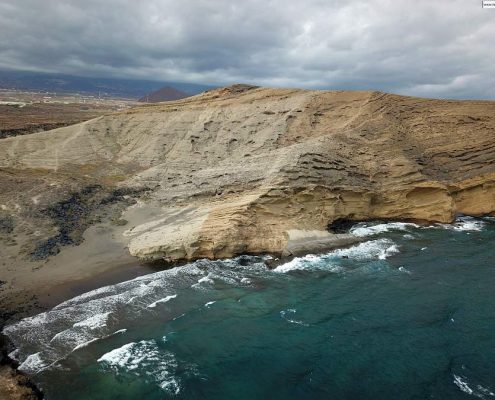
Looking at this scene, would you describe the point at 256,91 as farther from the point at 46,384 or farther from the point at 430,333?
the point at 46,384

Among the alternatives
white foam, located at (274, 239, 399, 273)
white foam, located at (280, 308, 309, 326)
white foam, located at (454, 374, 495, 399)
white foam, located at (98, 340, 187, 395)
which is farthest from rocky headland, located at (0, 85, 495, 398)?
white foam, located at (454, 374, 495, 399)

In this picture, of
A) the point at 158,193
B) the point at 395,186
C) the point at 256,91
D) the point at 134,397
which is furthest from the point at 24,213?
the point at 256,91

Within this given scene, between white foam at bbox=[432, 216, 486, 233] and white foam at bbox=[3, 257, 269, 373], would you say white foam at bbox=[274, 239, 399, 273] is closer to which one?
white foam at bbox=[3, 257, 269, 373]

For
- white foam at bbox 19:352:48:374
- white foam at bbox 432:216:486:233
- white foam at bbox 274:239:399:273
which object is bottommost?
white foam at bbox 19:352:48:374

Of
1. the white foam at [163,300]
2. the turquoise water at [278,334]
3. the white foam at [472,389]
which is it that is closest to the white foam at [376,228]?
the turquoise water at [278,334]

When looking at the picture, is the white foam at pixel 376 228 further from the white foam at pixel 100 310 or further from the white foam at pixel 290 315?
the white foam at pixel 290 315

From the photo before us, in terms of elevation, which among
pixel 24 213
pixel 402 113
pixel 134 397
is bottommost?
pixel 134 397
